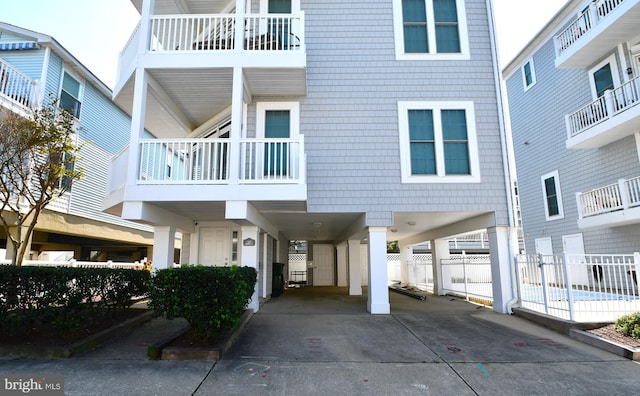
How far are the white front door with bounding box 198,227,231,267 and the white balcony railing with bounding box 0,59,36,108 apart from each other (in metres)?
6.37

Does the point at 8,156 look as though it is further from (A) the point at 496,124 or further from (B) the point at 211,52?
(A) the point at 496,124

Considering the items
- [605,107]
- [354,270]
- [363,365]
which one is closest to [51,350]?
[363,365]

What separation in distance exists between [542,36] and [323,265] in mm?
14448

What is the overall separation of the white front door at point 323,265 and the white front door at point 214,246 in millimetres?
8445

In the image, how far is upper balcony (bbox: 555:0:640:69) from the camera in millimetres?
9328

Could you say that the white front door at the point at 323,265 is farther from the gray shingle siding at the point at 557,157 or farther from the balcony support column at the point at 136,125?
the balcony support column at the point at 136,125

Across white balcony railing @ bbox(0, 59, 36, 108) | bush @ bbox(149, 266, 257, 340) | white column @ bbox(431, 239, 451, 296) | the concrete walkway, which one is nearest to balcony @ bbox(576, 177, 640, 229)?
white column @ bbox(431, 239, 451, 296)

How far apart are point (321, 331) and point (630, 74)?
39.5 feet

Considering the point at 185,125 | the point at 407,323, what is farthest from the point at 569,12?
the point at 185,125

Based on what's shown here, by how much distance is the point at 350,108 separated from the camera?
874 centimetres

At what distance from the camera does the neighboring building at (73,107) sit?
395 inches

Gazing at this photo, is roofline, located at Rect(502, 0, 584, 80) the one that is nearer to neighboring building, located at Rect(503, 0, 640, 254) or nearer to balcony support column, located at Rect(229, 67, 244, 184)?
neighboring building, located at Rect(503, 0, 640, 254)

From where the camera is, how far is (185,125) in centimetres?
1025

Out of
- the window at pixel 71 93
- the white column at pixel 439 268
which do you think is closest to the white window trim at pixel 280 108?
the white column at pixel 439 268
